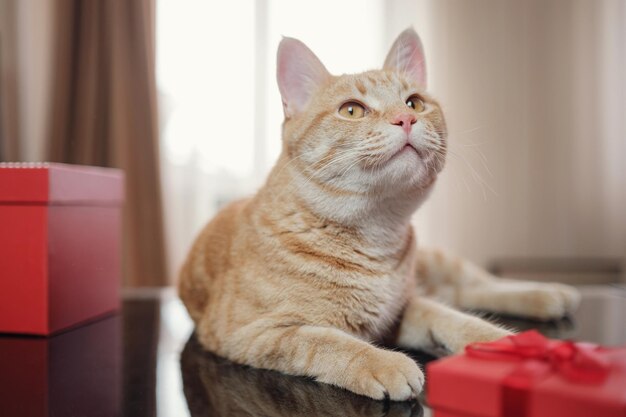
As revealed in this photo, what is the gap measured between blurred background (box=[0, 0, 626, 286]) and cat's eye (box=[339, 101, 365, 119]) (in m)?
1.15

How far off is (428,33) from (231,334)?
6.10 feet

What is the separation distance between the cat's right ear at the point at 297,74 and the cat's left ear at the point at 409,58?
154 millimetres

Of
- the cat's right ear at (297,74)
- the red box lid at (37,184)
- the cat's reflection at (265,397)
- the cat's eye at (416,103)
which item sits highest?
the cat's right ear at (297,74)

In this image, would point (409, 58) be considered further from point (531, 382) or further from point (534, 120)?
point (534, 120)

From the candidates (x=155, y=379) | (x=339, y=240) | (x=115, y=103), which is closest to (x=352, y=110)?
(x=339, y=240)

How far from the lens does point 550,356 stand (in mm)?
565

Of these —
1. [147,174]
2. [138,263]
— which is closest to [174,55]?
[147,174]

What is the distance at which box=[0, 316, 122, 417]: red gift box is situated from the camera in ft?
2.63

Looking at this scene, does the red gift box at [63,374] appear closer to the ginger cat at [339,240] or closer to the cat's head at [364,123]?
the ginger cat at [339,240]

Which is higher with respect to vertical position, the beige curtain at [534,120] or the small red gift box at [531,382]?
the beige curtain at [534,120]

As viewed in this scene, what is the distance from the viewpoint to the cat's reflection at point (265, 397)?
751 millimetres

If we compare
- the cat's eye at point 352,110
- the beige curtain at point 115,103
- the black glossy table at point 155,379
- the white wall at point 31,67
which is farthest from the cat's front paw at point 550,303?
the white wall at point 31,67

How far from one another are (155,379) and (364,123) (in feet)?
1.80

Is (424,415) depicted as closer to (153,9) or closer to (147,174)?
(147,174)
